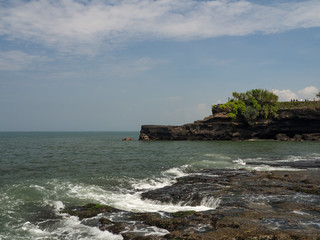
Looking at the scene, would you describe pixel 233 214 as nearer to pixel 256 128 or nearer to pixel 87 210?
pixel 87 210

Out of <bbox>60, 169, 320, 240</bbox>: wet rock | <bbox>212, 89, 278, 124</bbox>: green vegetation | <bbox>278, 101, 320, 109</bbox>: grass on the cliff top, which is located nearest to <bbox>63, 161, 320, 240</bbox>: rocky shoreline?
<bbox>60, 169, 320, 240</bbox>: wet rock

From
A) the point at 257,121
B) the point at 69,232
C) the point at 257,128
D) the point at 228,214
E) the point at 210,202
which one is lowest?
the point at 69,232

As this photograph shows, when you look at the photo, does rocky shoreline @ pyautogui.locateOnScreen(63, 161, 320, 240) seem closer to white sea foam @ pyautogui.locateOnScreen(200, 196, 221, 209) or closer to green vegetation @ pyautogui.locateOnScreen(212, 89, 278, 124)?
white sea foam @ pyautogui.locateOnScreen(200, 196, 221, 209)

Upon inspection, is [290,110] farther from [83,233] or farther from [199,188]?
[83,233]

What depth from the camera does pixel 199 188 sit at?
17734 mm

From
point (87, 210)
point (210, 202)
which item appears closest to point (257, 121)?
point (210, 202)

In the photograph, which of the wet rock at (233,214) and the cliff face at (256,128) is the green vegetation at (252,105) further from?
the wet rock at (233,214)

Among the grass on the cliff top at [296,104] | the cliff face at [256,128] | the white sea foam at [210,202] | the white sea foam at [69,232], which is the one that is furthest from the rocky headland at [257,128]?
the white sea foam at [69,232]

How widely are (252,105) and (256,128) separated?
245 inches

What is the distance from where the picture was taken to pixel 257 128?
7419 centimetres

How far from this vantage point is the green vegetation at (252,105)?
72.9 metres

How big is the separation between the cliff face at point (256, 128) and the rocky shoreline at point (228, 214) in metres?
57.2

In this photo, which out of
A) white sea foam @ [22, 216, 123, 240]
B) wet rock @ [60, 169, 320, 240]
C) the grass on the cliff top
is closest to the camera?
Answer: wet rock @ [60, 169, 320, 240]

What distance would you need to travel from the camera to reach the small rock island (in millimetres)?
71500
